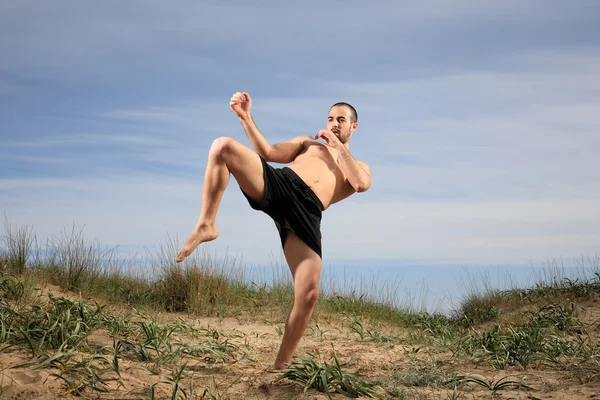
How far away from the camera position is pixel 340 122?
17.7 feet

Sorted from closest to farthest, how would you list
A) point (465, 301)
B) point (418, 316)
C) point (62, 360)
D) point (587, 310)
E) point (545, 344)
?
point (62, 360), point (545, 344), point (587, 310), point (418, 316), point (465, 301)

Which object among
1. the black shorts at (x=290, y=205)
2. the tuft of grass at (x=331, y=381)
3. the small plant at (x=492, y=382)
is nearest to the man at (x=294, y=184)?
the black shorts at (x=290, y=205)

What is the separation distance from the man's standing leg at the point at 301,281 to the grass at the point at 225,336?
30 cm

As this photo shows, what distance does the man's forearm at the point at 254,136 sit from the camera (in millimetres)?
4883

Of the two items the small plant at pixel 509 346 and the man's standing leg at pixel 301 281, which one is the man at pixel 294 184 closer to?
the man's standing leg at pixel 301 281

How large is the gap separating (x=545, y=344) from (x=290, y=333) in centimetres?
287

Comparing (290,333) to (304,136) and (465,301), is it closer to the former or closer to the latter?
(304,136)

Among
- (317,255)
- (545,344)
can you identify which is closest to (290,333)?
(317,255)

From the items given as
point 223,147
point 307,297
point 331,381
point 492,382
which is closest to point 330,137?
point 223,147

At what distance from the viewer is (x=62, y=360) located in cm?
401

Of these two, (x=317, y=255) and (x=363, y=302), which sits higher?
(x=317, y=255)

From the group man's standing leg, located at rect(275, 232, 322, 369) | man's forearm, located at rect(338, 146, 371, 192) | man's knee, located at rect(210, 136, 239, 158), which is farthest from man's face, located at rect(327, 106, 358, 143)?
man's knee, located at rect(210, 136, 239, 158)

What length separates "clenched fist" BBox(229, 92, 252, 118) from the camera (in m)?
4.84

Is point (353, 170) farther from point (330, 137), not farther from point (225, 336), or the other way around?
point (225, 336)
